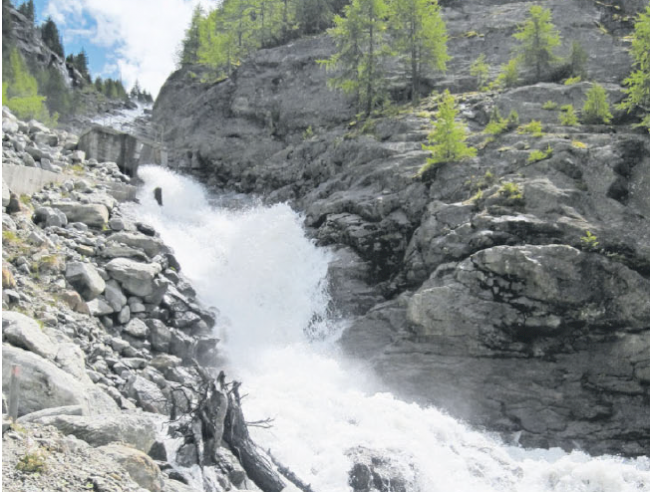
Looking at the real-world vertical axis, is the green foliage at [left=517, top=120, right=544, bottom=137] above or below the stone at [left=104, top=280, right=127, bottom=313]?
above

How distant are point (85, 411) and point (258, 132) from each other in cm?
3781

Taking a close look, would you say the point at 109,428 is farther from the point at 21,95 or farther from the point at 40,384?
the point at 21,95

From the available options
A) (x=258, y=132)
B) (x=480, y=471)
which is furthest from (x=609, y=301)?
(x=258, y=132)

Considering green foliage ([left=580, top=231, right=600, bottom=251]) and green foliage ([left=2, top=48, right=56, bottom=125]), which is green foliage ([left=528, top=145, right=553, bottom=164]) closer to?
green foliage ([left=580, top=231, right=600, bottom=251])

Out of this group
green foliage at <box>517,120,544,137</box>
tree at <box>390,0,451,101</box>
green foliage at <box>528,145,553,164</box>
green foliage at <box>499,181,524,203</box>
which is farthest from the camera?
tree at <box>390,0,451,101</box>

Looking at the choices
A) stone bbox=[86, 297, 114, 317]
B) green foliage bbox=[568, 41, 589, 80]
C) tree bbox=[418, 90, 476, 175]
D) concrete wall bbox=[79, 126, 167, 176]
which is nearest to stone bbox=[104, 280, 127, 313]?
stone bbox=[86, 297, 114, 317]

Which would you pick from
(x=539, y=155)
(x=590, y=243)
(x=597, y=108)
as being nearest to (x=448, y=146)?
(x=539, y=155)

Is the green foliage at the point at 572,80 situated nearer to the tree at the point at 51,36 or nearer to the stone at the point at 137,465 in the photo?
the stone at the point at 137,465

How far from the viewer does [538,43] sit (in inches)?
1554

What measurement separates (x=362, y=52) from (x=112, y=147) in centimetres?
1835

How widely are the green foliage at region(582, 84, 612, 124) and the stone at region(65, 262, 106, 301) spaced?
2469 centimetres

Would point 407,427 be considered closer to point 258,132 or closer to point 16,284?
point 16,284

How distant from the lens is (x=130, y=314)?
1897 cm

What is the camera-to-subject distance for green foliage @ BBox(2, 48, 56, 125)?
49.1 m
